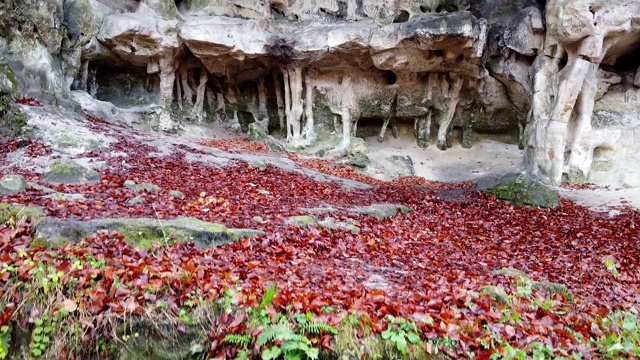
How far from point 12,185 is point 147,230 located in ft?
10.5

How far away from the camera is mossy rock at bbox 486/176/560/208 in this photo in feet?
→ 41.7

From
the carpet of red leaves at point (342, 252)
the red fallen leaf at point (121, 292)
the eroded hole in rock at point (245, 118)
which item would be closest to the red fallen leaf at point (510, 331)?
the carpet of red leaves at point (342, 252)

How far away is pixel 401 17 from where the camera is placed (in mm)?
20609

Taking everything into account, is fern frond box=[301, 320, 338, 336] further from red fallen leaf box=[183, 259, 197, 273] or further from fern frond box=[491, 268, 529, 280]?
fern frond box=[491, 268, 529, 280]

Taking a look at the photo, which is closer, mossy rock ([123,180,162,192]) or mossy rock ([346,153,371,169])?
mossy rock ([123,180,162,192])

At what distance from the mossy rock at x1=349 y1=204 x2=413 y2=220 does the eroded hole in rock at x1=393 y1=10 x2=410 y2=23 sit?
12.3 meters

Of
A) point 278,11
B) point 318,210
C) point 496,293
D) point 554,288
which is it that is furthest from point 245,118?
point 496,293

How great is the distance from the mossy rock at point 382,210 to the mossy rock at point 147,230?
157 inches

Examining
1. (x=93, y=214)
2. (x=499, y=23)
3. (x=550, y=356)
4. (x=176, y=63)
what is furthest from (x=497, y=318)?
(x=176, y=63)

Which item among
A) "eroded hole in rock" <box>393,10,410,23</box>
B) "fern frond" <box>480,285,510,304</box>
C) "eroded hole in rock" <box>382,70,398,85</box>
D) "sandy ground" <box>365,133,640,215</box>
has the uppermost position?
"eroded hole in rock" <box>393,10,410,23</box>

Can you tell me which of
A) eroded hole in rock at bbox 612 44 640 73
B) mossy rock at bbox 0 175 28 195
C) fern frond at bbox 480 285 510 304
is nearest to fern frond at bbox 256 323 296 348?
fern frond at bbox 480 285 510 304

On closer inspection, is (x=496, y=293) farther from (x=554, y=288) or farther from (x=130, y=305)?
(x=130, y=305)

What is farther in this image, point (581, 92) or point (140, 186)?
point (581, 92)

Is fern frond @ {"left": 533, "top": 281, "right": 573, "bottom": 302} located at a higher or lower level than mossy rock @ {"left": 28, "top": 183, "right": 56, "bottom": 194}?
lower
